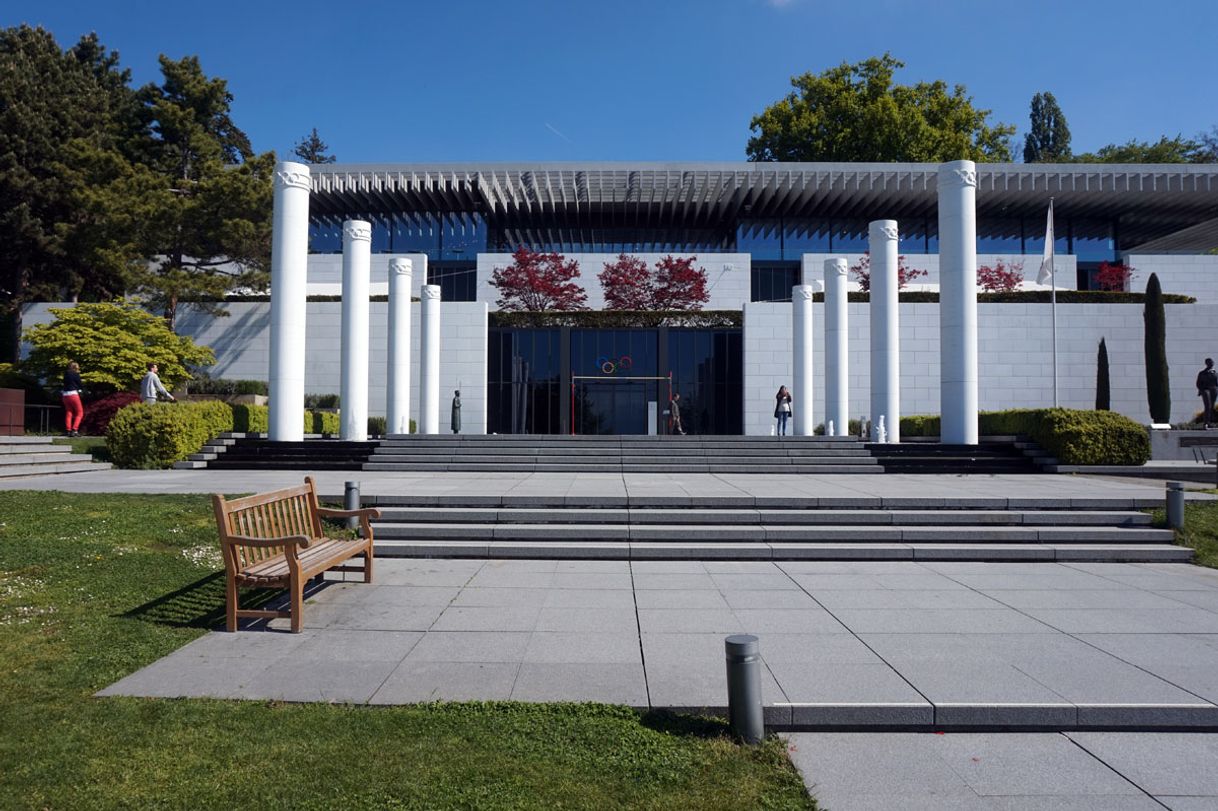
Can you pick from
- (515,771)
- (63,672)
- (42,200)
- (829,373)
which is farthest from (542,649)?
(42,200)

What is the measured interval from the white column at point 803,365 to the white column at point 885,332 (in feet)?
13.3

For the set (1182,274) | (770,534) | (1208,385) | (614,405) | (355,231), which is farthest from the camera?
(1182,274)

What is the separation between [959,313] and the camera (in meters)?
19.2

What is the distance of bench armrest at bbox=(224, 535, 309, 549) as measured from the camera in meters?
5.95

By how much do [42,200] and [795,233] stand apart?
36.5 meters

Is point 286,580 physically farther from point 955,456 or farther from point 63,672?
point 955,456

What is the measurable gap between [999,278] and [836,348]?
1472 cm

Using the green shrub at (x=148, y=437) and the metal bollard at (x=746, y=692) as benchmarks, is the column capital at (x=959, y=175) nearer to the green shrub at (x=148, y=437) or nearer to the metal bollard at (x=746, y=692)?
the metal bollard at (x=746, y=692)

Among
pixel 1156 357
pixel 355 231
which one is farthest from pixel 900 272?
pixel 355 231

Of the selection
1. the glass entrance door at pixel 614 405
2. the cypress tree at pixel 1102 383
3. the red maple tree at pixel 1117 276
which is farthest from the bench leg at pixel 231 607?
the red maple tree at pixel 1117 276

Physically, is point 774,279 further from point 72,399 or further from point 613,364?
point 72,399

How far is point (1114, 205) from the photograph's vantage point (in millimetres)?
37625

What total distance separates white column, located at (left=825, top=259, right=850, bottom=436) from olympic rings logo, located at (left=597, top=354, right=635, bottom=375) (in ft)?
29.2

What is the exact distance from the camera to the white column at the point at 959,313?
19062 mm
